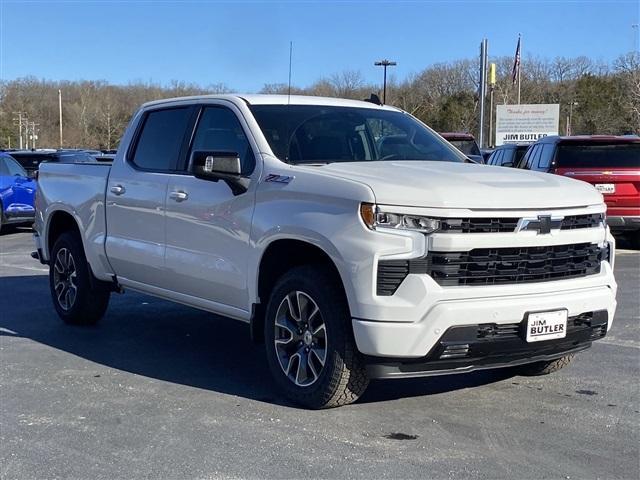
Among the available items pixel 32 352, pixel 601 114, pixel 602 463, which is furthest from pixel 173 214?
pixel 601 114

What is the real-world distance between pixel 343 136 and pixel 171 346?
7.98ft

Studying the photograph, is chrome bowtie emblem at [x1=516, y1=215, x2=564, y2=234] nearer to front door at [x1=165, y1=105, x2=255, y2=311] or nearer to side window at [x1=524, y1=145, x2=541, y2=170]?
front door at [x1=165, y1=105, x2=255, y2=311]

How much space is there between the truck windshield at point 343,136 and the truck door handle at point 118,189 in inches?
59.7

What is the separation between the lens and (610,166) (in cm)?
1241

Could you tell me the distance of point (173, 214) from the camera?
19.0ft

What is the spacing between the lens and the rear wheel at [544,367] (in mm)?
5645

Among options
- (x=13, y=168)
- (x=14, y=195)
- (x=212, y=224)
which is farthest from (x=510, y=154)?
(x=212, y=224)

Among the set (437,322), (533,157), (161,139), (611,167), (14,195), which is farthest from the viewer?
(14,195)

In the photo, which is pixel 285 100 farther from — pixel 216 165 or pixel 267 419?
pixel 267 419

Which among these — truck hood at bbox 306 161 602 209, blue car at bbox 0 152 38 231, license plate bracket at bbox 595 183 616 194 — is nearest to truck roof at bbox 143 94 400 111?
truck hood at bbox 306 161 602 209

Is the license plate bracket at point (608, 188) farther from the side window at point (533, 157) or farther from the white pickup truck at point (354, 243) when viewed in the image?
the white pickup truck at point (354, 243)

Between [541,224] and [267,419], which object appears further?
[267,419]

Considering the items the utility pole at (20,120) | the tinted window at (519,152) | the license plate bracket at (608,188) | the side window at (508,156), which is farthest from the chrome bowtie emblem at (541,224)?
the utility pole at (20,120)

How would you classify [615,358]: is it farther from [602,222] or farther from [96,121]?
[96,121]
